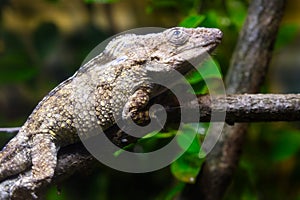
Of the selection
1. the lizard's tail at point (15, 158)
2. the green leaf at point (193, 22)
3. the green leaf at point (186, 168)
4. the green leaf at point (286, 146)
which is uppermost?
the green leaf at point (193, 22)

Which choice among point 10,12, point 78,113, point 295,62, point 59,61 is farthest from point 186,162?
point 295,62

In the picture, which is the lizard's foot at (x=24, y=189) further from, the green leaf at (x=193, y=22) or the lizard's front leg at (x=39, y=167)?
the green leaf at (x=193, y=22)

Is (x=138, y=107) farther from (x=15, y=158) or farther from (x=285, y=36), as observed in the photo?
(x=285, y=36)

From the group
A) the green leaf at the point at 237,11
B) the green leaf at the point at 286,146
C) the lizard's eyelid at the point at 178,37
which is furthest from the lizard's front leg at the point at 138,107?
the green leaf at the point at 286,146

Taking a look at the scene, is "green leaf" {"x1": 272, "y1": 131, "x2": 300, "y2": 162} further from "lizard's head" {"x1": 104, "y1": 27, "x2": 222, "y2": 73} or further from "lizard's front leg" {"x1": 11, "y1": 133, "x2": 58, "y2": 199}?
"lizard's front leg" {"x1": 11, "y1": 133, "x2": 58, "y2": 199}

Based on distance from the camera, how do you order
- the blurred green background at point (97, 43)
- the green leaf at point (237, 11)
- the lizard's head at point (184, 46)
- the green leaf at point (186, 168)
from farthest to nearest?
the green leaf at point (237, 11) < the blurred green background at point (97, 43) < the green leaf at point (186, 168) < the lizard's head at point (184, 46)

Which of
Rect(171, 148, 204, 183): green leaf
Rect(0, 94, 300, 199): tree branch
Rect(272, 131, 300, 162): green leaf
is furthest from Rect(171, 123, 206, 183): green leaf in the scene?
Rect(272, 131, 300, 162): green leaf

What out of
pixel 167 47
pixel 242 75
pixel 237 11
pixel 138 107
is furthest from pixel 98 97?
pixel 237 11
